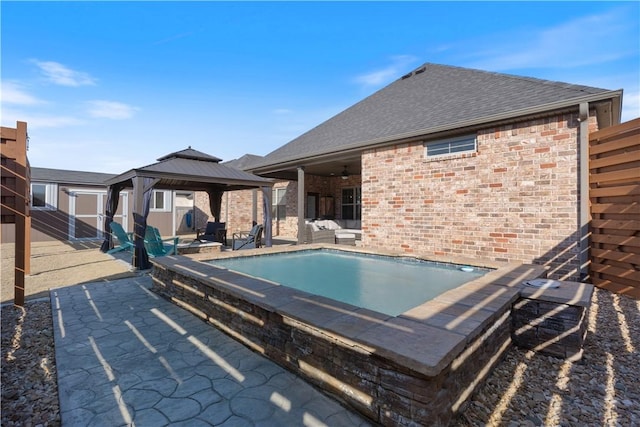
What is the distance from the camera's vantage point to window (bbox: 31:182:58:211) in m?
13.8

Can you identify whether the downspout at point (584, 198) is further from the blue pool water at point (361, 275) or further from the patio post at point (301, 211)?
the patio post at point (301, 211)

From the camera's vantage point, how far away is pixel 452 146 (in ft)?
22.2

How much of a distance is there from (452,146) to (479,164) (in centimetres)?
75

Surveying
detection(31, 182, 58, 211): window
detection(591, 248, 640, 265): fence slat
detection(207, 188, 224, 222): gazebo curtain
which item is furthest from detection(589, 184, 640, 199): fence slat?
detection(31, 182, 58, 211): window

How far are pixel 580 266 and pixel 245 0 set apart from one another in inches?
362

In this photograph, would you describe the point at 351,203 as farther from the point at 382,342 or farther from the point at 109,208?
the point at 382,342

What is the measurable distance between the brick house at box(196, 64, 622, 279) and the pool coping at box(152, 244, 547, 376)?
6.97ft

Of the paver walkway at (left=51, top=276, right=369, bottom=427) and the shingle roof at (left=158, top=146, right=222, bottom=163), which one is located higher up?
the shingle roof at (left=158, top=146, right=222, bottom=163)

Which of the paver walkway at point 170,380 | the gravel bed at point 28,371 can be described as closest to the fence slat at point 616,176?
the paver walkway at point 170,380

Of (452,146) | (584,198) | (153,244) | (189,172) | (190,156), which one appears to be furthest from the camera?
(190,156)

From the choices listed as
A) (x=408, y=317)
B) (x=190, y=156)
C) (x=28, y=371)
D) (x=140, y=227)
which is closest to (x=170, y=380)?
(x=28, y=371)

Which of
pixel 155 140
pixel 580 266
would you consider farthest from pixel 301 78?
pixel 580 266

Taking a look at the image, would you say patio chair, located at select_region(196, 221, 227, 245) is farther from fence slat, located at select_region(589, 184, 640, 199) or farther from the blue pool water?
fence slat, located at select_region(589, 184, 640, 199)

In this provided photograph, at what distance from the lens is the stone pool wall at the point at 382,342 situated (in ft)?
5.99
